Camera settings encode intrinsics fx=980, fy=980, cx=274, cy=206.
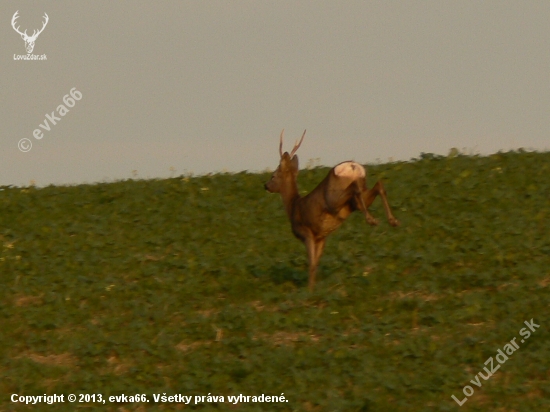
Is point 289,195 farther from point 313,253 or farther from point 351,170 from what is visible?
point 351,170

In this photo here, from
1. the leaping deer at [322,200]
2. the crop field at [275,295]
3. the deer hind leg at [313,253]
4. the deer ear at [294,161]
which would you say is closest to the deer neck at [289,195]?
the leaping deer at [322,200]

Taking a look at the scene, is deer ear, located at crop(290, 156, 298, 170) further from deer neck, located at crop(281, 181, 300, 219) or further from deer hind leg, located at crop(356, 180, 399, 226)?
deer hind leg, located at crop(356, 180, 399, 226)

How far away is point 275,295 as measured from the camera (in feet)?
43.5

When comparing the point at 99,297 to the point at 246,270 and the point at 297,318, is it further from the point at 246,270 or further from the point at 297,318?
the point at 297,318

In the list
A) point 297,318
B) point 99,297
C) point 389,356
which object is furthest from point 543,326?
point 99,297

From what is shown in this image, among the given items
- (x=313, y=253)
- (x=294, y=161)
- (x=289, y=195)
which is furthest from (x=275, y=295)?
(x=294, y=161)

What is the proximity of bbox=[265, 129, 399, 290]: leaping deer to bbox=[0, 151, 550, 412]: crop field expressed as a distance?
862mm

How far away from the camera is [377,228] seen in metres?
15.7

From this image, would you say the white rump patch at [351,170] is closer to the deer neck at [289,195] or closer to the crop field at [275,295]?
the deer neck at [289,195]

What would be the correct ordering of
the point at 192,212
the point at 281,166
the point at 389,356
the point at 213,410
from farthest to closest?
1. the point at 192,212
2. the point at 281,166
3. the point at 389,356
4. the point at 213,410

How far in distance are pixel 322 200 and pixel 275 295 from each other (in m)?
1.67

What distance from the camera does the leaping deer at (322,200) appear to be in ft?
39.5

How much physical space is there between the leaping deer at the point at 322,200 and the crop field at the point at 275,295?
86cm

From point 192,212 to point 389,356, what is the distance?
634 cm
